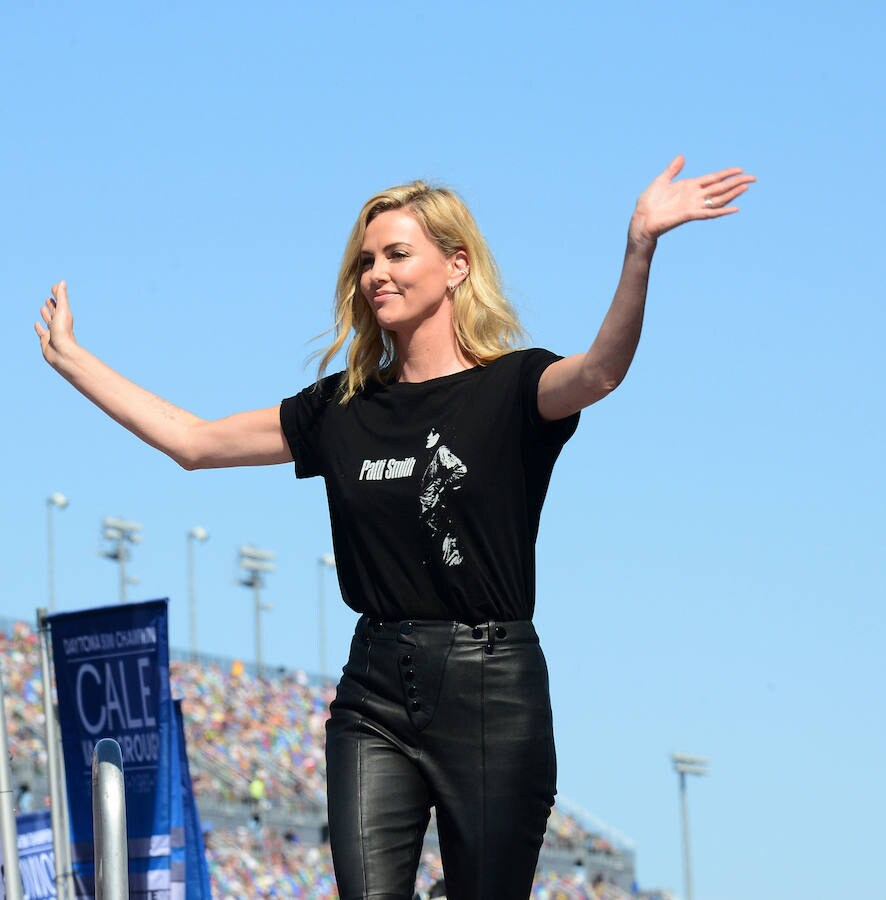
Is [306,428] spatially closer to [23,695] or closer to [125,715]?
[125,715]

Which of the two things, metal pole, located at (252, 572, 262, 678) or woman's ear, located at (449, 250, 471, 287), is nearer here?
woman's ear, located at (449, 250, 471, 287)

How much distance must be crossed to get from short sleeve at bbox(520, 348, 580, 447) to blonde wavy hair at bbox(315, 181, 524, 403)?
6.5 inches

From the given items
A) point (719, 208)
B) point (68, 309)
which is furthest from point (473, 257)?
point (68, 309)

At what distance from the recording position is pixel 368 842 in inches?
144

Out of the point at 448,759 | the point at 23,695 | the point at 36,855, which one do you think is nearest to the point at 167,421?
the point at 448,759

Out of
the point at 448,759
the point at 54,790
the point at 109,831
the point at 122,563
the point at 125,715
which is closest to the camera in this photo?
the point at 109,831

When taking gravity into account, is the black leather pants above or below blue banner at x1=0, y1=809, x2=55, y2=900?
above

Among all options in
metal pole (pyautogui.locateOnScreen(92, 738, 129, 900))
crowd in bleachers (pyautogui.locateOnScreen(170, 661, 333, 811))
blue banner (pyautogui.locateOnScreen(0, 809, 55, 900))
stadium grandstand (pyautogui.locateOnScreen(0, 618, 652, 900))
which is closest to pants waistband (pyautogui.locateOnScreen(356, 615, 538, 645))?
metal pole (pyautogui.locateOnScreen(92, 738, 129, 900))

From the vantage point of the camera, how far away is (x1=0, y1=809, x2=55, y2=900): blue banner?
12936 mm

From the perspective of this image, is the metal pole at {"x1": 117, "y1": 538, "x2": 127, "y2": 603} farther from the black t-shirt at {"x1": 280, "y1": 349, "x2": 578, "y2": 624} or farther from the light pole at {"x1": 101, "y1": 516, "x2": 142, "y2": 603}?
the black t-shirt at {"x1": 280, "y1": 349, "x2": 578, "y2": 624}

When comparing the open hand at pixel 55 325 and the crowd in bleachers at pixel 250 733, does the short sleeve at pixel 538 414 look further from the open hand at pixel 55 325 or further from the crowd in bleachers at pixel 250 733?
the crowd in bleachers at pixel 250 733

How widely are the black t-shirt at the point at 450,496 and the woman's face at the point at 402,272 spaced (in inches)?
6.8

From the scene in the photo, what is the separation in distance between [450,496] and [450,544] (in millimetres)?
104

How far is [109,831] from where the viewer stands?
3.11 metres
